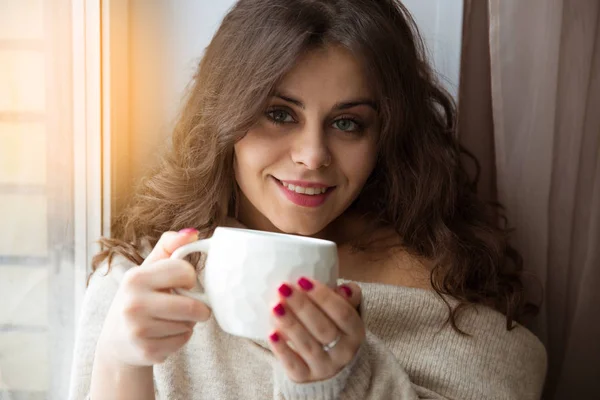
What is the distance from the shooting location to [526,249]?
4.69 ft

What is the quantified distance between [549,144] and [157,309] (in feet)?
2.95

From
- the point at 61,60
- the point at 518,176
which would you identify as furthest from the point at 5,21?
the point at 518,176

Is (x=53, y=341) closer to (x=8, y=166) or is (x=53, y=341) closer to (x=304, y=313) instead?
(x=8, y=166)

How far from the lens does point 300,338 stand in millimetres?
747

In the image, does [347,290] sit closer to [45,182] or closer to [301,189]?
[301,189]

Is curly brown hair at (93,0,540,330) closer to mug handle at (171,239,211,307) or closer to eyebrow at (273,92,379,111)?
eyebrow at (273,92,379,111)

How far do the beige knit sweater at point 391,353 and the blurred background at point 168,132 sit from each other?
97 mm

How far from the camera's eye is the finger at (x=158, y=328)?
30.1 inches

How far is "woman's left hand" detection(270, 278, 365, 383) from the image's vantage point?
28.3 inches

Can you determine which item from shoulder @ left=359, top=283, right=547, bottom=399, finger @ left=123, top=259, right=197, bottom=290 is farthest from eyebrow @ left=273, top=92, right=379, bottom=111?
finger @ left=123, top=259, right=197, bottom=290

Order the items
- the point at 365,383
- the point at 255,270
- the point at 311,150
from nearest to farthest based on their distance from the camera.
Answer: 1. the point at 255,270
2. the point at 365,383
3. the point at 311,150

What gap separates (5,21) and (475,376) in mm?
859

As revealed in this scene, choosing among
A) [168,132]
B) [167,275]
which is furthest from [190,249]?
[168,132]

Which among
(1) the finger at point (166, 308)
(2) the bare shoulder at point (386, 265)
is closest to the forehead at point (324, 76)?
(2) the bare shoulder at point (386, 265)
